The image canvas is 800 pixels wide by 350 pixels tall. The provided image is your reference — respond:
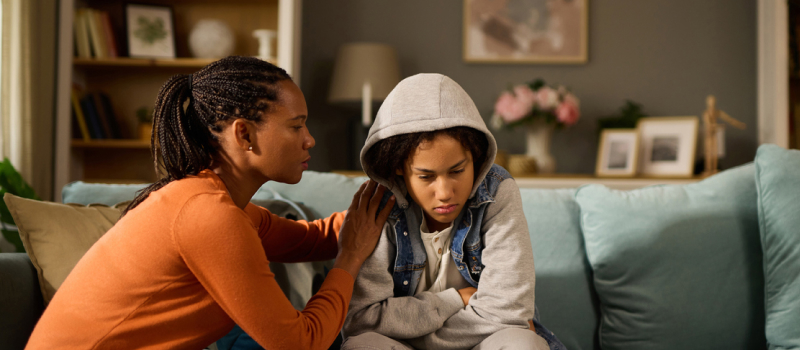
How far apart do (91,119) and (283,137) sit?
7.77 ft

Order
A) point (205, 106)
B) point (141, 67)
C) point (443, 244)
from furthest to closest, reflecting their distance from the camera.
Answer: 1. point (141, 67)
2. point (443, 244)
3. point (205, 106)

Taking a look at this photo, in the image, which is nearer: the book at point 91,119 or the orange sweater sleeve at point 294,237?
the orange sweater sleeve at point 294,237

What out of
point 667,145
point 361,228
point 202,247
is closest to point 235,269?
point 202,247

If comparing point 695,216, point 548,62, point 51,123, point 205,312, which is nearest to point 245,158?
point 205,312

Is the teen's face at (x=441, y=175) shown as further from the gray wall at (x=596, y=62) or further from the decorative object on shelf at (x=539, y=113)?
the gray wall at (x=596, y=62)

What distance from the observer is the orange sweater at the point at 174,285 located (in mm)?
777

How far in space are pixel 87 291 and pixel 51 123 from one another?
6.97ft

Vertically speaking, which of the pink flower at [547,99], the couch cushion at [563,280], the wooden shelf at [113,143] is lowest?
the couch cushion at [563,280]

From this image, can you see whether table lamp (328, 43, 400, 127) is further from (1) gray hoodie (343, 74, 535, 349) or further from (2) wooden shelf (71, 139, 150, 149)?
(1) gray hoodie (343, 74, 535, 349)

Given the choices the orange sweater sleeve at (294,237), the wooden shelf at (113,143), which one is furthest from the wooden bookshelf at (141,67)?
the orange sweater sleeve at (294,237)

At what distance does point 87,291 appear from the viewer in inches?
31.9

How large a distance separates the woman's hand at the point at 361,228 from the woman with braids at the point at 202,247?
0.27ft

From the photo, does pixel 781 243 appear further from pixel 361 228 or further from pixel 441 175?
pixel 361 228

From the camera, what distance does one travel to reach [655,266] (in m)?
1.33
